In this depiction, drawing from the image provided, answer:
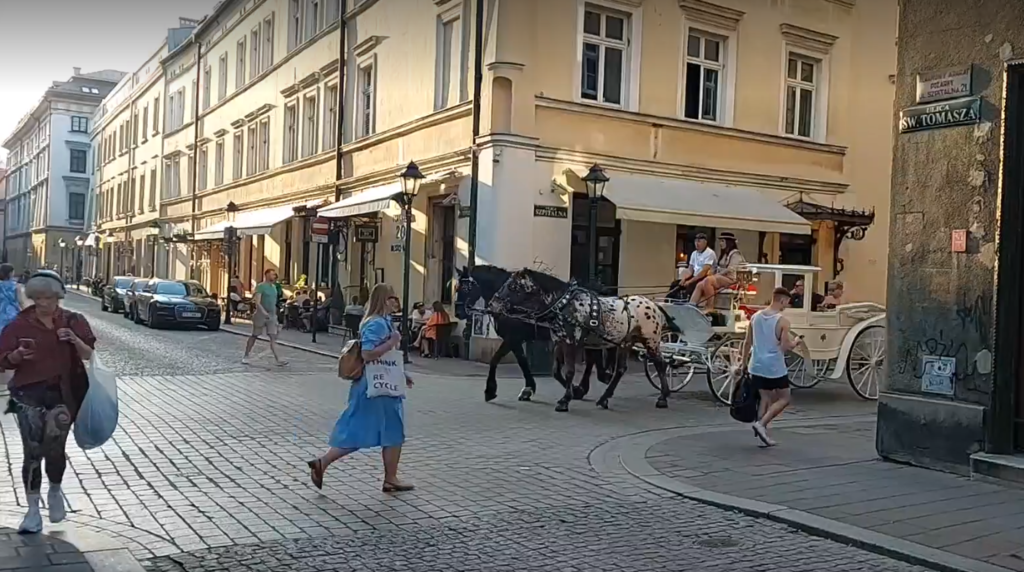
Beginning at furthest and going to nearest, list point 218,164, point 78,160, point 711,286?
point 78,160 → point 218,164 → point 711,286

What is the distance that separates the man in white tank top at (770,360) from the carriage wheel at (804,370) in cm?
394

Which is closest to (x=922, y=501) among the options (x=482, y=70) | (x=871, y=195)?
(x=482, y=70)

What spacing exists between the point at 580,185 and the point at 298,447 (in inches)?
419

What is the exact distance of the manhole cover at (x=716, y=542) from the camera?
6.40 metres

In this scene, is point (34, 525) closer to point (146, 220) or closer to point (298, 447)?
point (298, 447)

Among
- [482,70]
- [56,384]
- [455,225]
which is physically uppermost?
[482,70]

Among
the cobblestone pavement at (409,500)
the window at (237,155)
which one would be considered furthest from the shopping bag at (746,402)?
the window at (237,155)

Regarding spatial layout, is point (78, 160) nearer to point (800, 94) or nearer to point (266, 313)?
point (266, 313)

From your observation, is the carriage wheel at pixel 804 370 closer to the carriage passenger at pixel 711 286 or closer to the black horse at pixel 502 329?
the carriage passenger at pixel 711 286

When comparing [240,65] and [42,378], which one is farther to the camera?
[240,65]

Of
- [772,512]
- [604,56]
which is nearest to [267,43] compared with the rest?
[604,56]

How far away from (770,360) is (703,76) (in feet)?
41.1

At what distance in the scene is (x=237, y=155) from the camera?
37312 millimetres

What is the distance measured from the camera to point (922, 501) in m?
7.61
